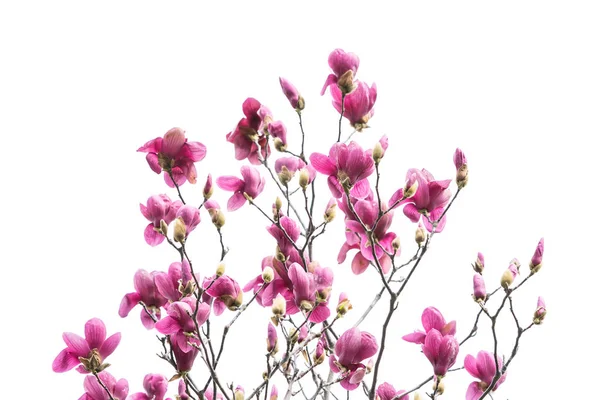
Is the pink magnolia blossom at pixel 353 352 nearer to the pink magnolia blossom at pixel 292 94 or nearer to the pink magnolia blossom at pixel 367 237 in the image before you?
the pink magnolia blossom at pixel 367 237

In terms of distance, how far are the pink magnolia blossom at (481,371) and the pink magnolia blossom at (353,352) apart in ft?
0.59

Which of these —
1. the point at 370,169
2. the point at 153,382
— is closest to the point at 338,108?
the point at 370,169

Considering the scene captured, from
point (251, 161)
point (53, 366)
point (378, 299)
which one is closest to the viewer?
point (53, 366)

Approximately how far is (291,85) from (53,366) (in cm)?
58

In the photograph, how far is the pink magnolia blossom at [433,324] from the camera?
91 cm

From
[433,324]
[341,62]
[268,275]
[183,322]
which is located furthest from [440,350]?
[341,62]

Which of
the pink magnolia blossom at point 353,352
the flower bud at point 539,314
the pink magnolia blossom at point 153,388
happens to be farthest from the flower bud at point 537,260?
the pink magnolia blossom at point 153,388

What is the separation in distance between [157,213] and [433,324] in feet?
1.55

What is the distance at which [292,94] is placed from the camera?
1029 mm

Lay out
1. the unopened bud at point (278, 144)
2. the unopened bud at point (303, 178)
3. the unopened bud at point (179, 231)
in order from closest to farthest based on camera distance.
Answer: the unopened bud at point (179, 231), the unopened bud at point (303, 178), the unopened bud at point (278, 144)

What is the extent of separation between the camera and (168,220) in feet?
3.22

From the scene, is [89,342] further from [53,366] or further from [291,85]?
[291,85]

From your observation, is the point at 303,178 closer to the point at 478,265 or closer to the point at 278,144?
the point at 278,144

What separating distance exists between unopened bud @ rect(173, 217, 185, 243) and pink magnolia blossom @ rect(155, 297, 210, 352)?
0.09 metres
